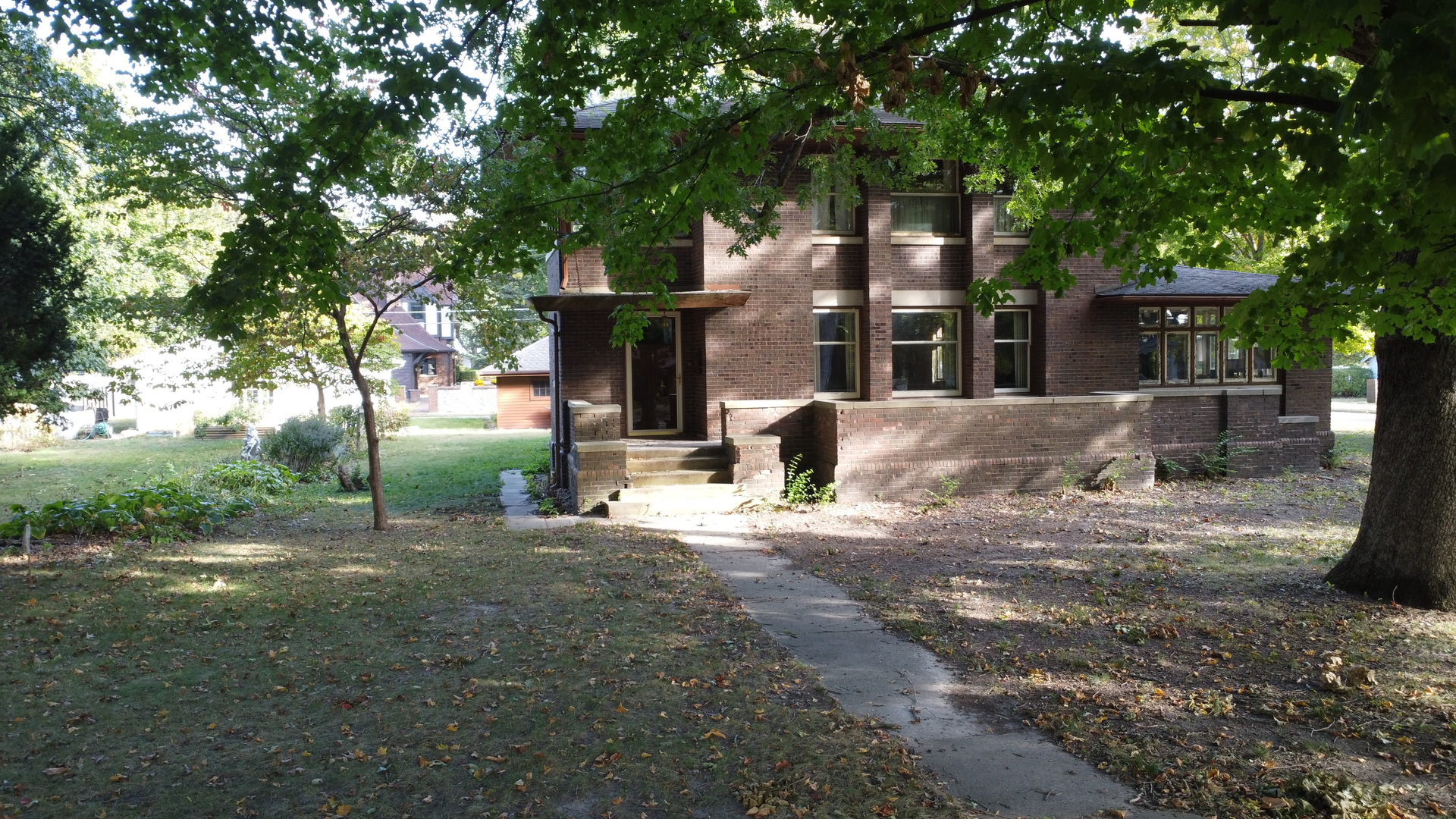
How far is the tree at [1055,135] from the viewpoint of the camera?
5164mm

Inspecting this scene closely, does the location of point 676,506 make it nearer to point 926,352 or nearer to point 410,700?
point 926,352

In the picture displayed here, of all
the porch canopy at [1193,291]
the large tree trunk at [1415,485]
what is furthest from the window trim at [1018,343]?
the large tree trunk at [1415,485]

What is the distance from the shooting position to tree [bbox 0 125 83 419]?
404 inches

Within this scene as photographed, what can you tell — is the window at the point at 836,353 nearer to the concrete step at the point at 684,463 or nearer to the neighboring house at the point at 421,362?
the concrete step at the point at 684,463

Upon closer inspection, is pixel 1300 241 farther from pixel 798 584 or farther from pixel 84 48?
pixel 84 48

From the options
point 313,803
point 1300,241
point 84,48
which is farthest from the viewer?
point 1300,241

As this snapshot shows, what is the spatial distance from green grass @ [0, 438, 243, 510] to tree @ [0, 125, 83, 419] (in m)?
5.89

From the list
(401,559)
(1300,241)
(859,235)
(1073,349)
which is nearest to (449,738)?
(401,559)

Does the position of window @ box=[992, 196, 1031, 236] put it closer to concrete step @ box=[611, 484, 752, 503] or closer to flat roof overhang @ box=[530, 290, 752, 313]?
flat roof overhang @ box=[530, 290, 752, 313]

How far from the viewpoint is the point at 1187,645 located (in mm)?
7250

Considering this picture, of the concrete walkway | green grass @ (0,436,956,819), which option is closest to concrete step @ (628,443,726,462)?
the concrete walkway

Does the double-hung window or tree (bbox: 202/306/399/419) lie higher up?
the double-hung window

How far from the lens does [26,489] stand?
18375 mm

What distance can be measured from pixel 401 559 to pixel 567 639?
422 centimetres
